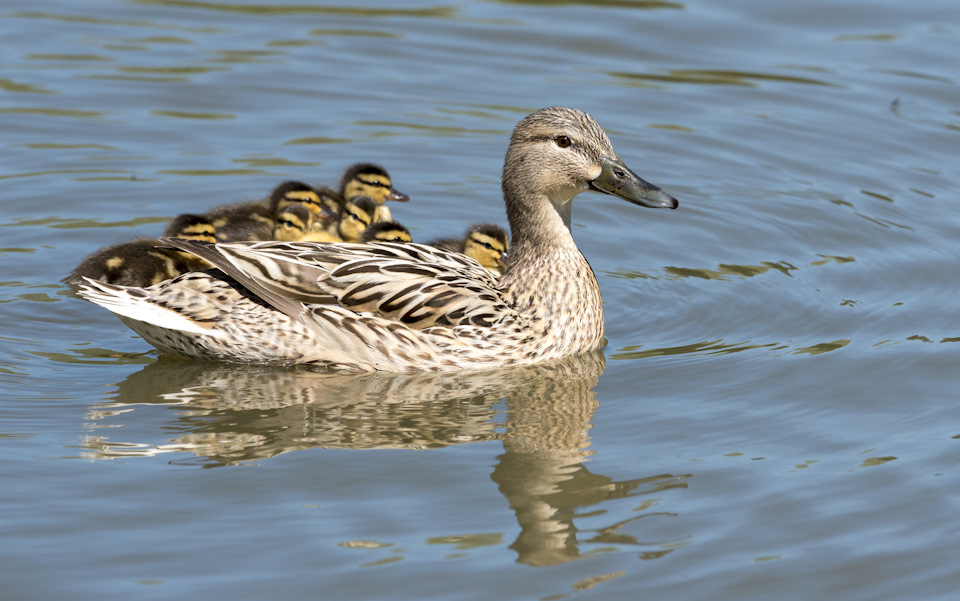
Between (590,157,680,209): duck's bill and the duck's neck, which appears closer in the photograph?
(590,157,680,209): duck's bill

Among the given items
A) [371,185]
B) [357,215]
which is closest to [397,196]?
[371,185]

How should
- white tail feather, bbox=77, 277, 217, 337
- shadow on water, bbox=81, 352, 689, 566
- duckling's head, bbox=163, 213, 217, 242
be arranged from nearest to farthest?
shadow on water, bbox=81, 352, 689, 566 → white tail feather, bbox=77, 277, 217, 337 → duckling's head, bbox=163, 213, 217, 242

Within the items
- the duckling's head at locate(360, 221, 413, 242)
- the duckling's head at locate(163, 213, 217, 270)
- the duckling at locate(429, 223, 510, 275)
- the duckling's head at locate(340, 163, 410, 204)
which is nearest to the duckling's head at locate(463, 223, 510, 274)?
the duckling at locate(429, 223, 510, 275)

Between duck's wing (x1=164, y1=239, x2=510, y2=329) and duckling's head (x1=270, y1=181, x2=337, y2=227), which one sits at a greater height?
duckling's head (x1=270, y1=181, x2=337, y2=227)

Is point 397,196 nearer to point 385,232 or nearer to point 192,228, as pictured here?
point 385,232

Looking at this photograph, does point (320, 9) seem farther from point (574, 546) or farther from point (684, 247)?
point (574, 546)

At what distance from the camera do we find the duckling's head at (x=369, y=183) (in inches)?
325

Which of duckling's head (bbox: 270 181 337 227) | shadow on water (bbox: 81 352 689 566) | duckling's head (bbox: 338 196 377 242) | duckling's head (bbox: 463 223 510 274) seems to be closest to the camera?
shadow on water (bbox: 81 352 689 566)

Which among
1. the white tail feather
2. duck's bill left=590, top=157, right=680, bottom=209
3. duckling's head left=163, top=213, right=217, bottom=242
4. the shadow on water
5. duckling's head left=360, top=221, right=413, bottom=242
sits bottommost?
the shadow on water

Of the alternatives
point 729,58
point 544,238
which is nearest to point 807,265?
point 544,238

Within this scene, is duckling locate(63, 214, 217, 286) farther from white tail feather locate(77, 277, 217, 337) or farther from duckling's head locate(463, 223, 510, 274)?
duckling's head locate(463, 223, 510, 274)

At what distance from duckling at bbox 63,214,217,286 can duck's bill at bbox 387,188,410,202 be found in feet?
4.45

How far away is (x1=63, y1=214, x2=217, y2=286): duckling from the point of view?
7.14m

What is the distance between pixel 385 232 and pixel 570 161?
1.37m
